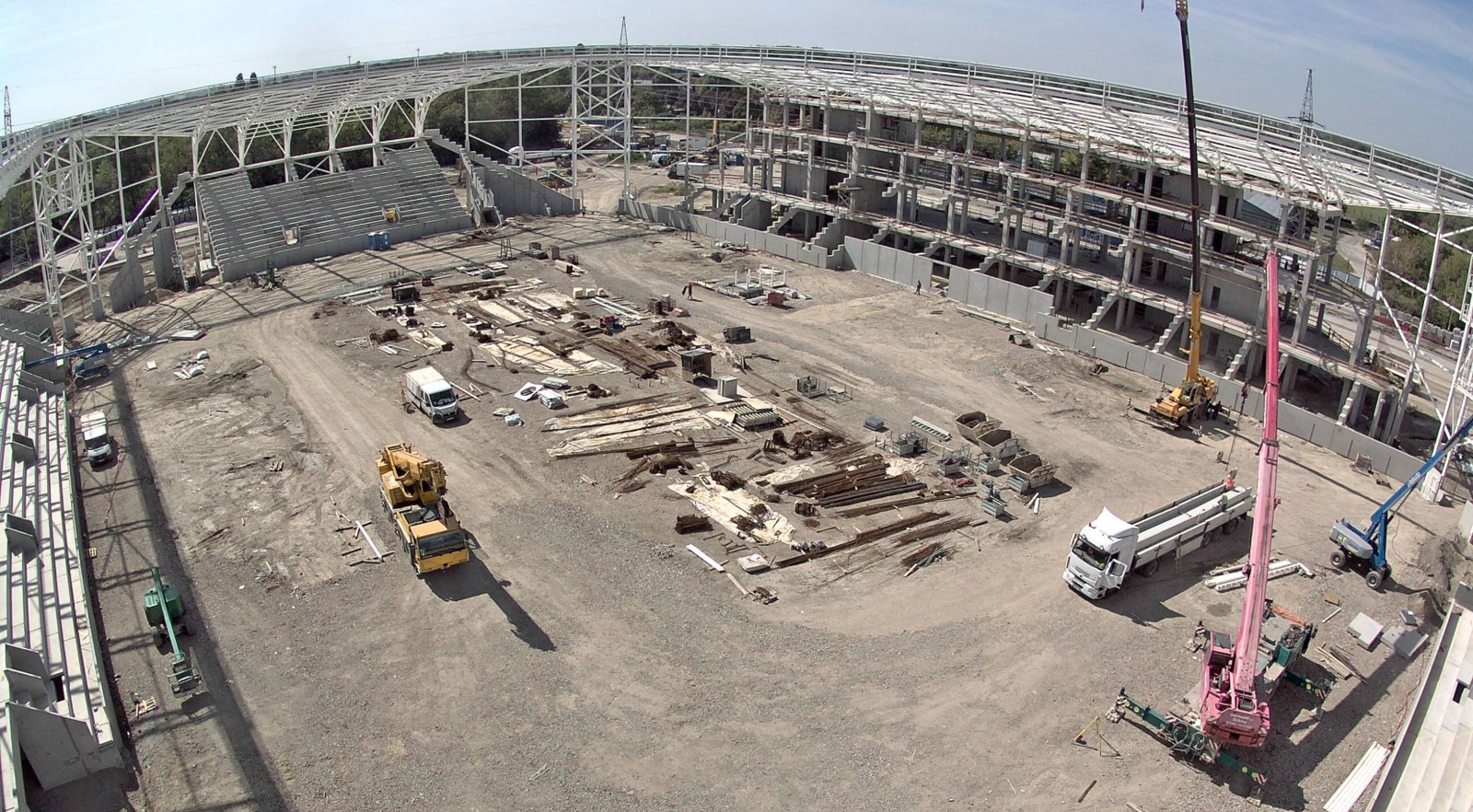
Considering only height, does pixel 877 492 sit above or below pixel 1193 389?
below

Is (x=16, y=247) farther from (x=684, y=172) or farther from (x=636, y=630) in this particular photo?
(x=636, y=630)

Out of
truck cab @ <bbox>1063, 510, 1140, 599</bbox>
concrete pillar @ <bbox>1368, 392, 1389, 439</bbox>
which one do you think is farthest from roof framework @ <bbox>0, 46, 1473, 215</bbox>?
truck cab @ <bbox>1063, 510, 1140, 599</bbox>

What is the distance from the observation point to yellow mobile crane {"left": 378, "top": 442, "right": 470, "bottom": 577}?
23.7 m

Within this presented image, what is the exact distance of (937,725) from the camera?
19.6m

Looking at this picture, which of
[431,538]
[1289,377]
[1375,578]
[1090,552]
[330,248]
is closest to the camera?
[1090,552]

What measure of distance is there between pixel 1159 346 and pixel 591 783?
94.2 ft

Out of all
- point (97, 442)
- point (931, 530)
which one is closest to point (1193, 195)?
point (931, 530)

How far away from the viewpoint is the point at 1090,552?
23391 mm

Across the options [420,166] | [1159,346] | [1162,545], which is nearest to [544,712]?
[1162,545]

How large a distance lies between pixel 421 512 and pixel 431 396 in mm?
8114

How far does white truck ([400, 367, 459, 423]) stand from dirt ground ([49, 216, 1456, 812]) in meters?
0.52

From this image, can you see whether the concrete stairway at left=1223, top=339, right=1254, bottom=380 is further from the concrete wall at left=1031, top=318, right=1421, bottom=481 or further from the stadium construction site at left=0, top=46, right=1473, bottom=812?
the concrete wall at left=1031, top=318, right=1421, bottom=481

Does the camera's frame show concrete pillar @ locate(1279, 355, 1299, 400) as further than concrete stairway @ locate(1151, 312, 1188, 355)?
No

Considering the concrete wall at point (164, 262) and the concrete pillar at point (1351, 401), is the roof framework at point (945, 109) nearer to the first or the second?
the concrete wall at point (164, 262)
